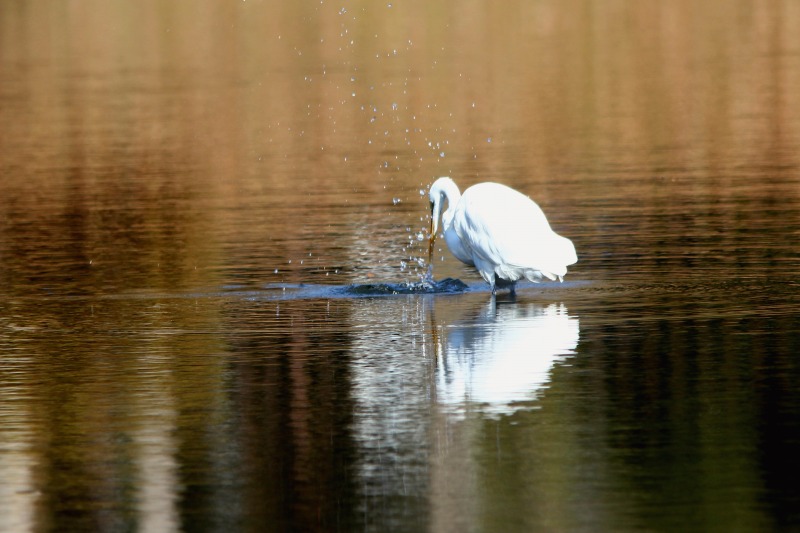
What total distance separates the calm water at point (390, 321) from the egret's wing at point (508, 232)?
387 mm

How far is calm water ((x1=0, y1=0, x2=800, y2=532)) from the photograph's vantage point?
959 cm

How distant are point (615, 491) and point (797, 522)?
3.46 ft

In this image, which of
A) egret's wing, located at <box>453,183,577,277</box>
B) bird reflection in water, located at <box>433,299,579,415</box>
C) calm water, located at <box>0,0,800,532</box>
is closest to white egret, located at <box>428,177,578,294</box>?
egret's wing, located at <box>453,183,577,277</box>

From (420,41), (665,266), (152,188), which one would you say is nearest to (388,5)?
(420,41)

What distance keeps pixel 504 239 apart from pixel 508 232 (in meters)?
0.21

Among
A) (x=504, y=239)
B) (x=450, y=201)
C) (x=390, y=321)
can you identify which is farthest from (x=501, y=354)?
(x=450, y=201)

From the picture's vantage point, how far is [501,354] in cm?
1328

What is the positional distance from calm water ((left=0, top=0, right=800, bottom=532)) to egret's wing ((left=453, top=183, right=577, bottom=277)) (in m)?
0.39

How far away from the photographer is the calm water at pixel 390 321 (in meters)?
9.59

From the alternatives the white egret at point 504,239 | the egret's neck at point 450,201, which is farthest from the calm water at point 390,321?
the egret's neck at point 450,201

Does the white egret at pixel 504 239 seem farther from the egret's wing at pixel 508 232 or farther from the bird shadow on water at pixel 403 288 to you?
the bird shadow on water at pixel 403 288

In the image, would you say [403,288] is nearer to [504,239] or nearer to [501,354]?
[504,239]

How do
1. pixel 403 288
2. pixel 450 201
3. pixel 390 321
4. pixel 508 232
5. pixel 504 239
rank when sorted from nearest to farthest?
pixel 390 321
pixel 504 239
pixel 508 232
pixel 403 288
pixel 450 201

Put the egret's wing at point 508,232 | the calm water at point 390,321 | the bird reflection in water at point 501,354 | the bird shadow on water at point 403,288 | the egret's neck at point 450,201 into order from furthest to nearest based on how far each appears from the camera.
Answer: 1. the egret's neck at point 450,201
2. the bird shadow on water at point 403,288
3. the egret's wing at point 508,232
4. the bird reflection in water at point 501,354
5. the calm water at point 390,321
